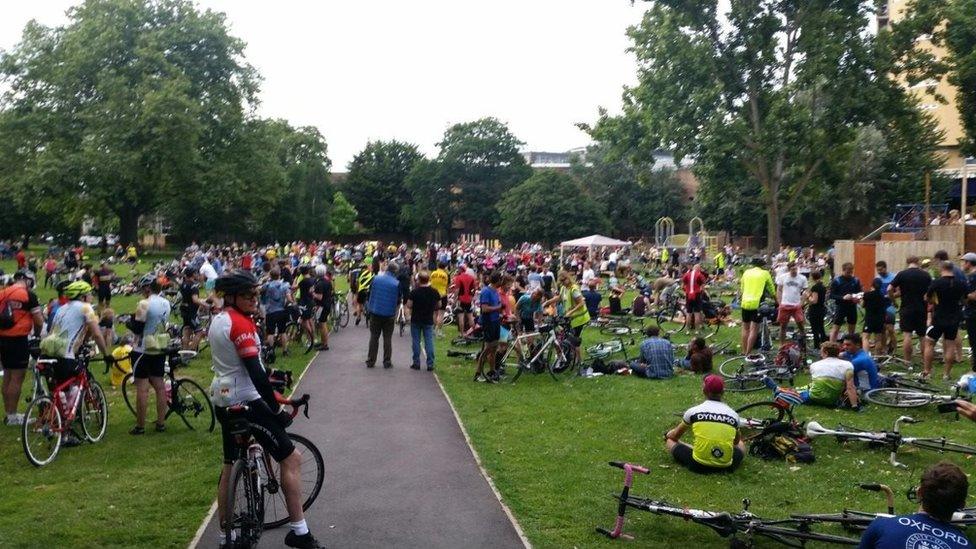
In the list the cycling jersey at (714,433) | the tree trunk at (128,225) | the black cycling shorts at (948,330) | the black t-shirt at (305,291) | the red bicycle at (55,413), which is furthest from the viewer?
the tree trunk at (128,225)

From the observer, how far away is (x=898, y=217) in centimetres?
3772

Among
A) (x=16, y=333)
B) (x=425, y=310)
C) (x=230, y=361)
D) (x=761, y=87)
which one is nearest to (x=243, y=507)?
(x=230, y=361)

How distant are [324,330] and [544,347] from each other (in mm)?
5148

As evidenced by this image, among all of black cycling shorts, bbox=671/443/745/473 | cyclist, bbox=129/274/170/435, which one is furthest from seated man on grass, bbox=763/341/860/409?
cyclist, bbox=129/274/170/435

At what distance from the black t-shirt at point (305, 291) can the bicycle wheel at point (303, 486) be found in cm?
1089

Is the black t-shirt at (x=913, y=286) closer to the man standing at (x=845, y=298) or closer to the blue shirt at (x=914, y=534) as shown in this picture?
the man standing at (x=845, y=298)

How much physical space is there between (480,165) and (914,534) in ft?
263

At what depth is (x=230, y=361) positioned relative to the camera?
5863 mm

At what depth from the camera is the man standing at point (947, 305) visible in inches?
501

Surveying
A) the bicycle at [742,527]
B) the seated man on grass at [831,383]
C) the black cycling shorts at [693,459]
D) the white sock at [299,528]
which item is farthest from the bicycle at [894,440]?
the white sock at [299,528]

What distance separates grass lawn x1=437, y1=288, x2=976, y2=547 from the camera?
23.0 ft

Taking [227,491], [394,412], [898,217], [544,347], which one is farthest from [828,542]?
[898,217]

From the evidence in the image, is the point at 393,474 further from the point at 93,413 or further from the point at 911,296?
the point at 911,296

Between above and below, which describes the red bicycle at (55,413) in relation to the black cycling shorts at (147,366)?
below
